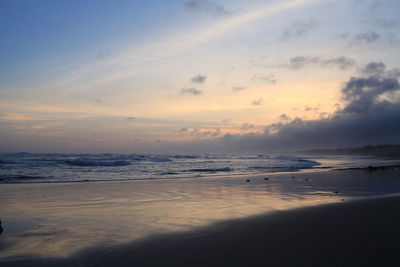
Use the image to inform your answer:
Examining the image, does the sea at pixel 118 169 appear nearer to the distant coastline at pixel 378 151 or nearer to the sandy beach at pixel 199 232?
the sandy beach at pixel 199 232

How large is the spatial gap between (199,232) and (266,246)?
1.08 m

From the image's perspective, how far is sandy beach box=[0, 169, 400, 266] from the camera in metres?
3.18

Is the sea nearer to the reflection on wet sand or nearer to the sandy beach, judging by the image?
the reflection on wet sand

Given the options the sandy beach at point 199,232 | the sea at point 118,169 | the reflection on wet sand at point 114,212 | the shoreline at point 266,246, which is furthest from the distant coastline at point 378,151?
the shoreline at point 266,246

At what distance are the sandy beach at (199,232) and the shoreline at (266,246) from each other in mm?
11

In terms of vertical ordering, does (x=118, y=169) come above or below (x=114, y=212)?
below

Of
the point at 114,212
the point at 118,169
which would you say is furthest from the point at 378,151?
the point at 114,212

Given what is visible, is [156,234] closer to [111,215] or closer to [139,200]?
[111,215]

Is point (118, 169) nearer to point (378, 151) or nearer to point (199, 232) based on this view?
point (199, 232)

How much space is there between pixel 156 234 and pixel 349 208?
4.02m

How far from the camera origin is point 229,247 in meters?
3.54

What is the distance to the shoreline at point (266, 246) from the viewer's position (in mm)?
3094

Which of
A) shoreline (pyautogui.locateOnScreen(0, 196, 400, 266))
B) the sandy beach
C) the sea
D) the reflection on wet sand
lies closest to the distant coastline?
the sea

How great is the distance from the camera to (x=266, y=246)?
3.56 m
